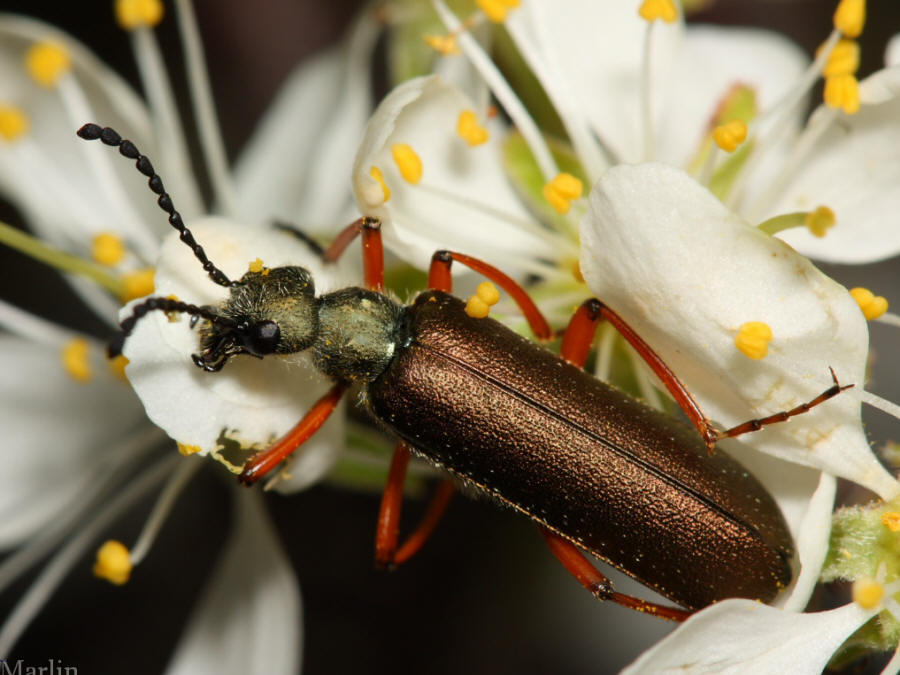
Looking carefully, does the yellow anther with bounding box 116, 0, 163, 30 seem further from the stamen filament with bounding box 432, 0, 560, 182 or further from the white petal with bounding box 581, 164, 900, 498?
the white petal with bounding box 581, 164, 900, 498

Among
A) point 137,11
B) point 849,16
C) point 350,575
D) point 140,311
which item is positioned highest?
point 849,16

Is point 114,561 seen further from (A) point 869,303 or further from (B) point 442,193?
(A) point 869,303

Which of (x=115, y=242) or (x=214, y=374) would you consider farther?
(x=115, y=242)

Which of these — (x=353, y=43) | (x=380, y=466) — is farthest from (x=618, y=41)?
(x=380, y=466)

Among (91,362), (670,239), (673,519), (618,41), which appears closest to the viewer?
(670,239)

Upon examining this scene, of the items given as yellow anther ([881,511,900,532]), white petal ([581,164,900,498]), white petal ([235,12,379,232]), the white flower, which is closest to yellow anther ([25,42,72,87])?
the white flower

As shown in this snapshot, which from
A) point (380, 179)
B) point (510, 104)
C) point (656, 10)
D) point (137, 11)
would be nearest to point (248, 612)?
point (380, 179)

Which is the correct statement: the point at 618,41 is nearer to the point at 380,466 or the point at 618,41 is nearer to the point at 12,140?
the point at 380,466
